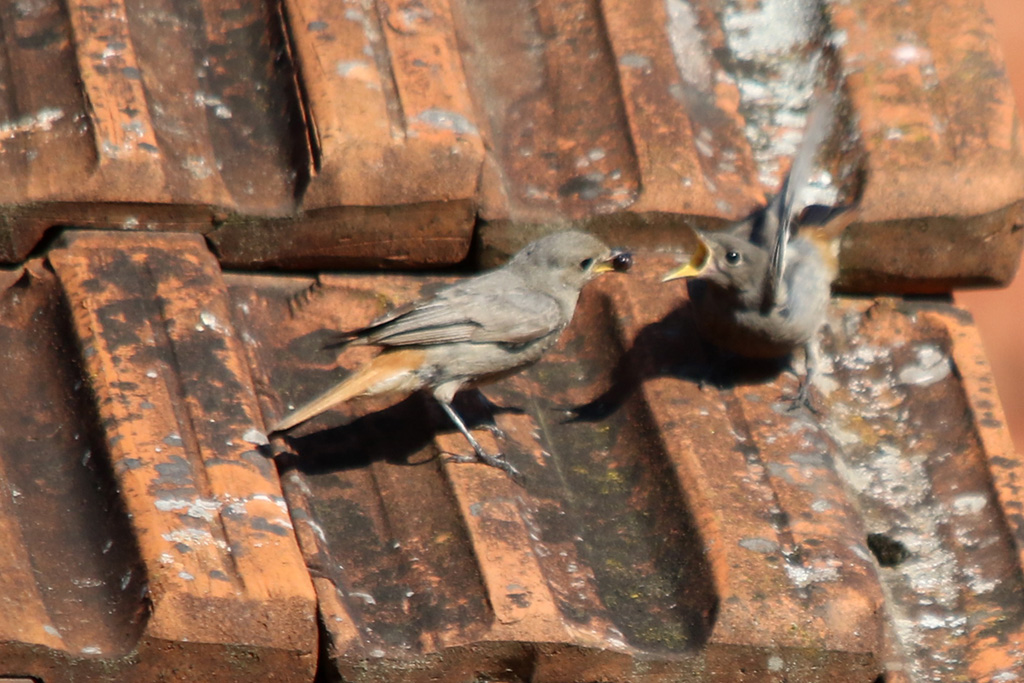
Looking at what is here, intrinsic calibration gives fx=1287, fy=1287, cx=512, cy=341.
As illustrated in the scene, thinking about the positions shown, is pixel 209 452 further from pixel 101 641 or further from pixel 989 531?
pixel 989 531

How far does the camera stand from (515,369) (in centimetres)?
442

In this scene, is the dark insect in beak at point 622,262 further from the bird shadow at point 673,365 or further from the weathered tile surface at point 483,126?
the bird shadow at point 673,365

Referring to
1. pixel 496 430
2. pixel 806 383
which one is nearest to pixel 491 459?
pixel 496 430

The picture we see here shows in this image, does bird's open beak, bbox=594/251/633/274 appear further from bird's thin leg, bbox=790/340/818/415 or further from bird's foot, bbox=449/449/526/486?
bird's foot, bbox=449/449/526/486

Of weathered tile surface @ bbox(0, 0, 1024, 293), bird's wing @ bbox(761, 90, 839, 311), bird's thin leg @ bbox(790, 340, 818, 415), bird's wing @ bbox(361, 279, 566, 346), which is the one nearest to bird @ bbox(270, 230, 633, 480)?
bird's wing @ bbox(361, 279, 566, 346)

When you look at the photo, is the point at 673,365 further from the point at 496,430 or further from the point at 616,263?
the point at 496,430

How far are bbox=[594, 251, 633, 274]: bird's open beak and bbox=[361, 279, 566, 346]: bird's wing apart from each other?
0.19 metres

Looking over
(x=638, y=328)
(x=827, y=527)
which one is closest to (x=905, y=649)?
(x=827, y=527)

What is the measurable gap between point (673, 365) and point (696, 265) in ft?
1.41

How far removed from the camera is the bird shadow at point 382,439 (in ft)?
12.2

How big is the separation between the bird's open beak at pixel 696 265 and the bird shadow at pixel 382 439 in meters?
0.73

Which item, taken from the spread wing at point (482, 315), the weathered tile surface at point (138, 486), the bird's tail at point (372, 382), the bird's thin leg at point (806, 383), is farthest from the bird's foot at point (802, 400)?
the weathered tile surface at point (138, 486)

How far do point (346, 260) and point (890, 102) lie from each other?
79.5 inches

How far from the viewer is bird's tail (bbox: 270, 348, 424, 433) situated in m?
3.69
